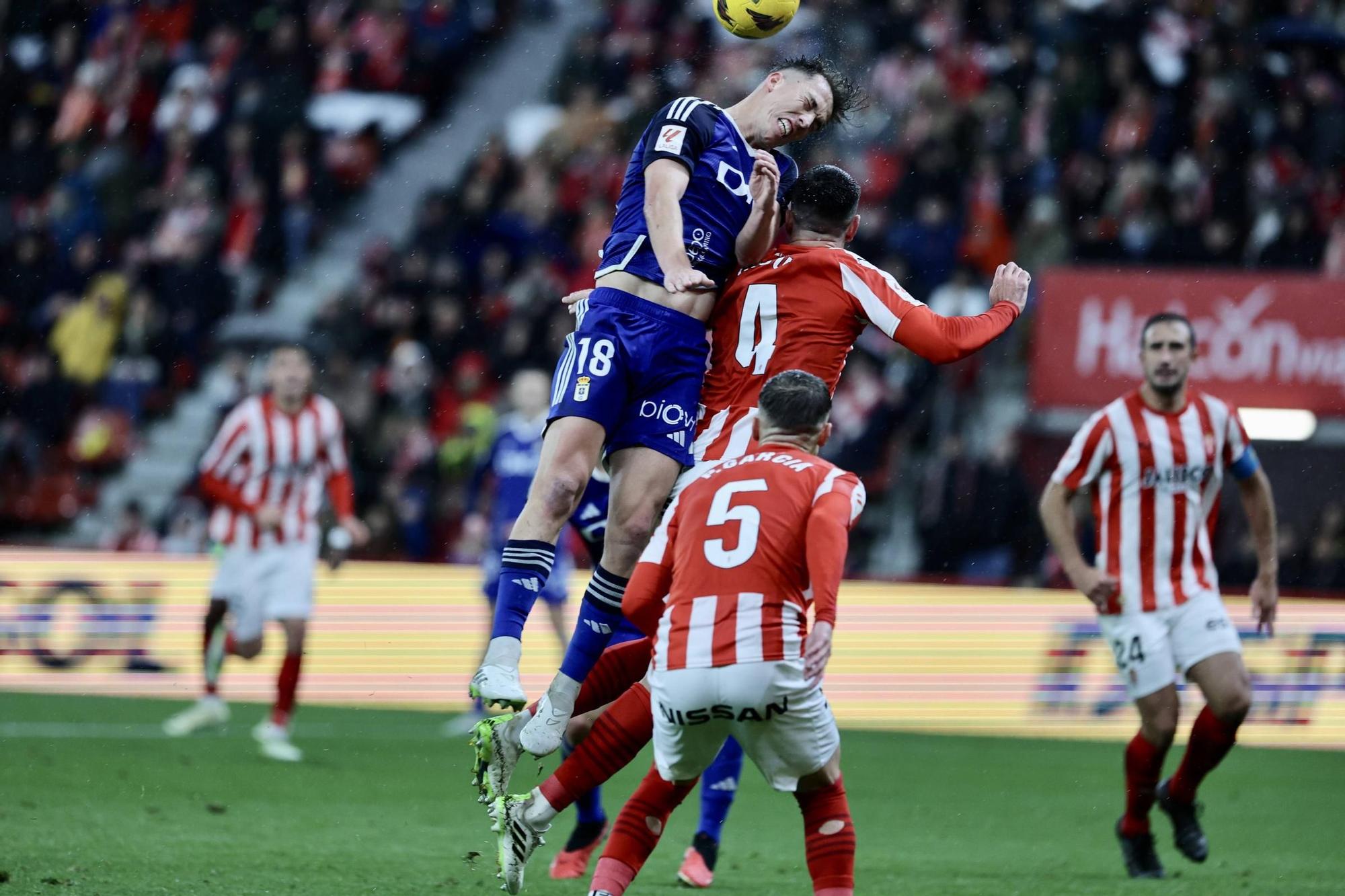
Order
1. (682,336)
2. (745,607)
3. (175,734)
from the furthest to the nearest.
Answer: (175,734) < (682,336) < (745,607)

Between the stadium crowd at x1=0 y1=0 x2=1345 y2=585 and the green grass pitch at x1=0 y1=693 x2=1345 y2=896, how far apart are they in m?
3.89

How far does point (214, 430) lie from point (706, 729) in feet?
43.5

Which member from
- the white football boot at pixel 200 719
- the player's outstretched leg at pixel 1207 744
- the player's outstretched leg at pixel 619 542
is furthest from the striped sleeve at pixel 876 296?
the white football boot at pixel 200 719

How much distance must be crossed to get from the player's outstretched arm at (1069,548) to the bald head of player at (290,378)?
479cm

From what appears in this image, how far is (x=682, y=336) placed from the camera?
579 centimetres

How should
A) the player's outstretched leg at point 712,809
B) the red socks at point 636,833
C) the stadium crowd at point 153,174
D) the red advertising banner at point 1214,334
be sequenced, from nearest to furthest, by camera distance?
the red socks at point 636,833 < the player's outstretched leg at point 712,809 < the red advertising banner at point 1214,334 < the stadium crowd at point 153,174

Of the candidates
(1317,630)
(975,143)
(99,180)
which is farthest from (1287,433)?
(99,180)

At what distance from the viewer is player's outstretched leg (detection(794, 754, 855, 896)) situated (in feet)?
16.1

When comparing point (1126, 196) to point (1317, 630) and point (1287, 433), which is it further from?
point (1317, 630)

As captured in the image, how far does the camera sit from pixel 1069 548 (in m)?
7.71

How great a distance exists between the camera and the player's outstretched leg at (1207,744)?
733 centimetres

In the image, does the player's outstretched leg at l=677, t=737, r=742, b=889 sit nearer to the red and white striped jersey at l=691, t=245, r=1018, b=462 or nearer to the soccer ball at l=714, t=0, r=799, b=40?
the red and white striped jersey at l=691, t=245, r=1018, b=462

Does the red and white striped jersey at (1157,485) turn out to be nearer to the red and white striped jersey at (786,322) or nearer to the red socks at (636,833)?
the red and white striped jersey at (786,322)

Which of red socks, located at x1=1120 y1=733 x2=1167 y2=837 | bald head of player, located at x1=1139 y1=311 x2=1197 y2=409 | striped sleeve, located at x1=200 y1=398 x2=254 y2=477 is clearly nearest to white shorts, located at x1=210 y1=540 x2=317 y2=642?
striped sleeve, located at x1=200 y1=398 x2=254 y2=477
